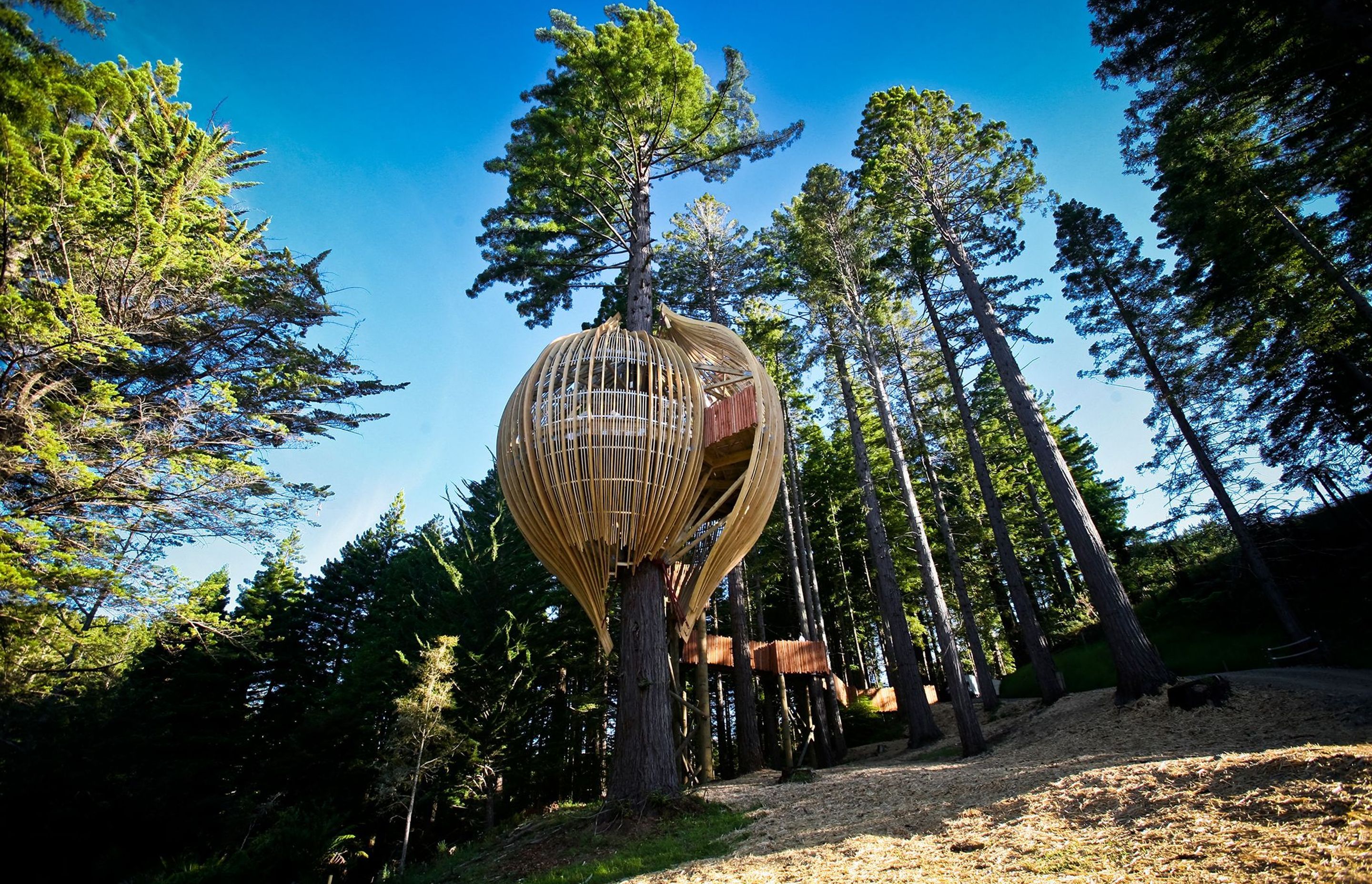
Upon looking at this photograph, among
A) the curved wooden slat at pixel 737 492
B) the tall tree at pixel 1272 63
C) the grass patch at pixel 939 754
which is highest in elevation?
the tall tree at pixel 1272 63

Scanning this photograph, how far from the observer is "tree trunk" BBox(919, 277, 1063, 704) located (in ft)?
43.4

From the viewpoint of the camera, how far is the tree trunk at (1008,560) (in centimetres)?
1323

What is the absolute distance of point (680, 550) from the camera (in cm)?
582

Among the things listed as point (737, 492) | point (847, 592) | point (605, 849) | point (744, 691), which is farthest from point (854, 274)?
point (605, 849)

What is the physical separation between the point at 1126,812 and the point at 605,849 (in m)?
4.13

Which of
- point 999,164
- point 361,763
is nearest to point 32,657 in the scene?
point 361,763

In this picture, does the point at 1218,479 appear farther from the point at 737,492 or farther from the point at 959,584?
the point at 737,492

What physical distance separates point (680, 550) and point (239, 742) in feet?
58.5

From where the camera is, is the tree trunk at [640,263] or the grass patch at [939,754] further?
the grass patch at [939,754]

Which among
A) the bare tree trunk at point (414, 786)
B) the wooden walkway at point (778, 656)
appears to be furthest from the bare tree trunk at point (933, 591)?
the bare tree trunk at point (414, 786)

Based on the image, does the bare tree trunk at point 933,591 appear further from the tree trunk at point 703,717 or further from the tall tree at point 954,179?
the tree trunk at point 703,717

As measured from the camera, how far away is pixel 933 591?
37.2 ft

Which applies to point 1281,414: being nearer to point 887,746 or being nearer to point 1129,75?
point 1129,75

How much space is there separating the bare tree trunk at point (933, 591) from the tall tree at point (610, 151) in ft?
18.5
